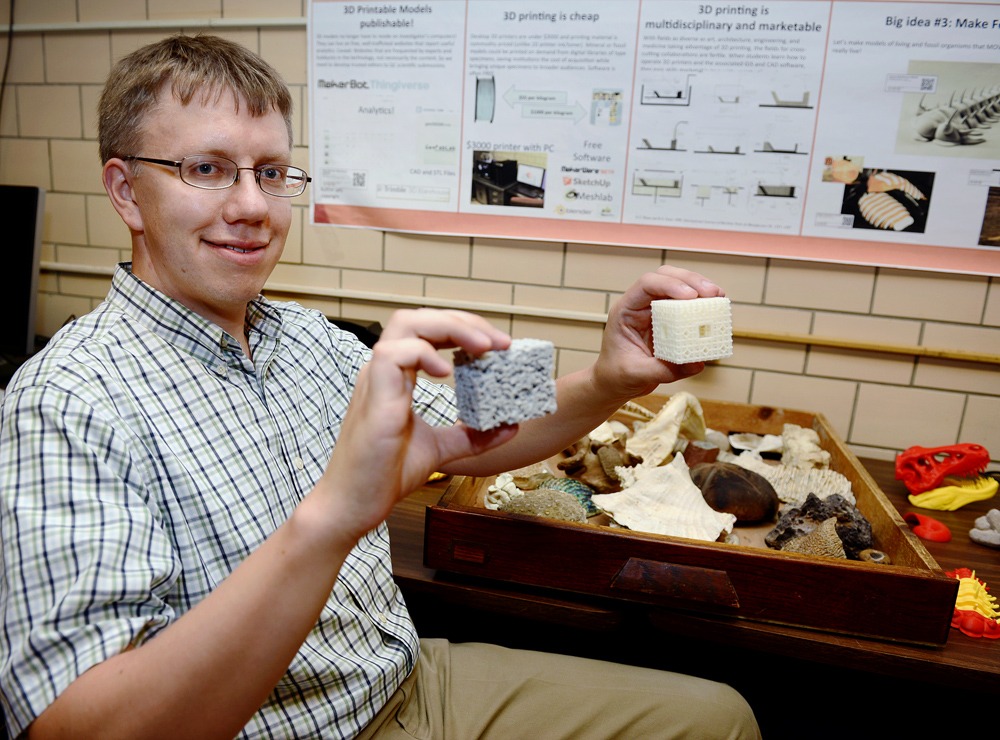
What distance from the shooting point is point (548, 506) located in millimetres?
1298

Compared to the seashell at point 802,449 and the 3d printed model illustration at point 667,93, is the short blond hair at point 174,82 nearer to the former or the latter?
the 3d printed model illustration at point 667,93

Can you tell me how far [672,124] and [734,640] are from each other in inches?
54.3

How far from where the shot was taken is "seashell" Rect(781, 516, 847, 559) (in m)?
1.19

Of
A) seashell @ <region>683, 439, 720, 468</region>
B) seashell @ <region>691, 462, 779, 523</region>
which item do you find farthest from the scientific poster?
seashell @ <region>691, 462, 779, 523</region>

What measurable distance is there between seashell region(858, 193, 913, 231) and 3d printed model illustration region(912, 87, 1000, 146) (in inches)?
6.8

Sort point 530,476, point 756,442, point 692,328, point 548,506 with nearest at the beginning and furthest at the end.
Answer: point 692,328 → point 548,506 → point 530,476 → point 756,442

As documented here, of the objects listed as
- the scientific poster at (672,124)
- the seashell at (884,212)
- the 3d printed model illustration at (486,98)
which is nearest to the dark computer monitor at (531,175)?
the scientific poster at (672,124)

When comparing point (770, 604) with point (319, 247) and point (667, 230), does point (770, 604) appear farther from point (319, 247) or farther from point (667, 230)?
point (319, 247)

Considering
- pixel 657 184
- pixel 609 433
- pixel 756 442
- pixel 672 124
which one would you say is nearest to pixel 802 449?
pixel 756 442

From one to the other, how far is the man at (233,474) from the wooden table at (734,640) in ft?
0.30

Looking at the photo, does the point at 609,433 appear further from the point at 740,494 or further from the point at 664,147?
the point at 664,147

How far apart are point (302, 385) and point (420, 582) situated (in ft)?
1.43

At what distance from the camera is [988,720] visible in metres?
1.22

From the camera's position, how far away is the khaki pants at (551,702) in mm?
1104
